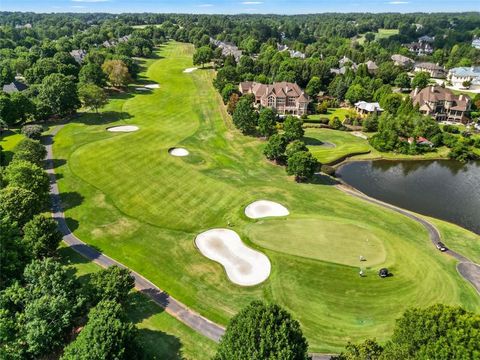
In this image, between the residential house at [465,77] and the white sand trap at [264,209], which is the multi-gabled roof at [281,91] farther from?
the residential house at [465,77]

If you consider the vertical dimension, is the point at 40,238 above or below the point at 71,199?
above

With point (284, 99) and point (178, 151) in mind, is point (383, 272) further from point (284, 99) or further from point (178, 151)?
point (284, 99)

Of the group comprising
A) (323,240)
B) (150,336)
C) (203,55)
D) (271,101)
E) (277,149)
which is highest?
(203,55)

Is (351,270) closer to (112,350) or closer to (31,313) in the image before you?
(112,350)

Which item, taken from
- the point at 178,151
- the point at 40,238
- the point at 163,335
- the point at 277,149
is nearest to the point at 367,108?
the point at 277,149

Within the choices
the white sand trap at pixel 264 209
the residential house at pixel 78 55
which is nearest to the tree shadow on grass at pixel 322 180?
the white sand trap at pixel 264 209

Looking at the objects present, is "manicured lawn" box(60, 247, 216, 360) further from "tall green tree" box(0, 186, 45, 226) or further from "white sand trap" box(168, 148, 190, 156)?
"white sand trap" box(168, 148, 190, 156)
